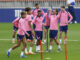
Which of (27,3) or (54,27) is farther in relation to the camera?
(27,3)

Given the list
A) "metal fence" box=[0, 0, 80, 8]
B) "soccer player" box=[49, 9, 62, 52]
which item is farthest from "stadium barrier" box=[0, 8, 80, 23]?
"soccer player" box=[49, 9, 62, 52]

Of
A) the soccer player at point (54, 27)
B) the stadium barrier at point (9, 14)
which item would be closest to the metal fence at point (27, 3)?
the stadium barrier at point (9, 14)

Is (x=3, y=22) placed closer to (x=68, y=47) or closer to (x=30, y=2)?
(x=30, y=2)

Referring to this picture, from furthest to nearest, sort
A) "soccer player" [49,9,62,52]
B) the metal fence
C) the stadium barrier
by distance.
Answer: the metal fence
the stadium barrier
"soccer player" [49,9,62,52]

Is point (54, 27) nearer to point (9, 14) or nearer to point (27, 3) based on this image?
point (9, 14)

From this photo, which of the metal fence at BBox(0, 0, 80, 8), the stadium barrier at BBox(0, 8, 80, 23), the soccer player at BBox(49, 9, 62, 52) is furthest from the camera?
the metal fence at BBox(0, 0, 80, 8)

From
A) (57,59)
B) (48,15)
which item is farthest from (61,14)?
(57,59)

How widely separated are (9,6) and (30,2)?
2085mm

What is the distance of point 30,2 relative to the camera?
3512cm

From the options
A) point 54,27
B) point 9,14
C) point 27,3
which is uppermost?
point 54,27

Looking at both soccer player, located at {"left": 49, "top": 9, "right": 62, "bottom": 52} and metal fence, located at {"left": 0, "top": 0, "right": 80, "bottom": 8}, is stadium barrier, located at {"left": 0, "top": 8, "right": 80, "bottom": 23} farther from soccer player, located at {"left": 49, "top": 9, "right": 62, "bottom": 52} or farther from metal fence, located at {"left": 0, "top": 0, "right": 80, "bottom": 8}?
soccer player, located at {"left": 49, "top": 9, "right": 62, "bottom": 52}

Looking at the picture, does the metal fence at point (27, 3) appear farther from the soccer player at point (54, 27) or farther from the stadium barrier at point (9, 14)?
the soccer player at point (54, 27)

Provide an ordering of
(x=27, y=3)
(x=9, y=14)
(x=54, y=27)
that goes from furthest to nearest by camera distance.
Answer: (x=27, y=3)
(x=9, y=14)
(x=54, y=27)

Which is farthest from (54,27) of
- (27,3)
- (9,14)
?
(27,3)
